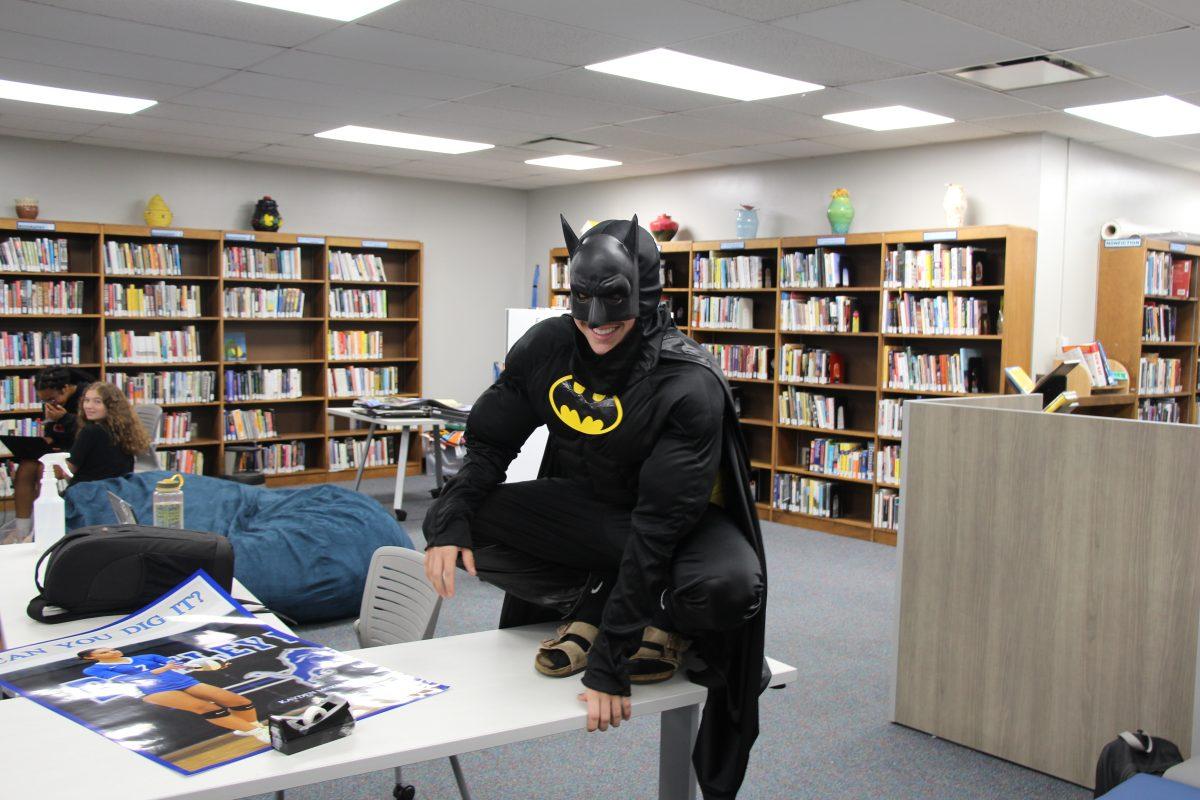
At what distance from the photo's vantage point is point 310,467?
8.62 meters

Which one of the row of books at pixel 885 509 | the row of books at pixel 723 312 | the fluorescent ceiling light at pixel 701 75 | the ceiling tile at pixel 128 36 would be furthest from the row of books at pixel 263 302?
the row of books at pixel 885 509

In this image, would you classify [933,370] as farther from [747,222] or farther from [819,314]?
[747,222]

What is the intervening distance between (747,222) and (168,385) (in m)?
4.77

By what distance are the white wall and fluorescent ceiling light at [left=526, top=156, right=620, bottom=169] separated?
5.50 ft

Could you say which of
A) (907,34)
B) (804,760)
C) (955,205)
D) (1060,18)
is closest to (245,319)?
(955,205)

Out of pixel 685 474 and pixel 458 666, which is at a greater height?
pixel 685 474

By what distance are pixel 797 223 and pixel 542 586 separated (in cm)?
618

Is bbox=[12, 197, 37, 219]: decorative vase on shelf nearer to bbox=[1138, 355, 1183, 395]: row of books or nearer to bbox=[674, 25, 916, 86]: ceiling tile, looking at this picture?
bbox=[674, 25, 916, 86]: ceiling tile

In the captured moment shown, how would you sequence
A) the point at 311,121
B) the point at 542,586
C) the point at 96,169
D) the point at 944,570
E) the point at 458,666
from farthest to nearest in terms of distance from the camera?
the point at 96,169 < the point at 311,121 < the point at 944,570 < the point at 542,586 < the point at 458,666

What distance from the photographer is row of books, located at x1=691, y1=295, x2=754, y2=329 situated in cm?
758

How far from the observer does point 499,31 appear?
13.8 feet

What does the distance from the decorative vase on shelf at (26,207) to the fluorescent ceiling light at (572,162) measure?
3709 mm

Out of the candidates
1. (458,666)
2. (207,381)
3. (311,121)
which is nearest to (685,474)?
(458,666)

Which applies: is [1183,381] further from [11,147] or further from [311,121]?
[11,147]
